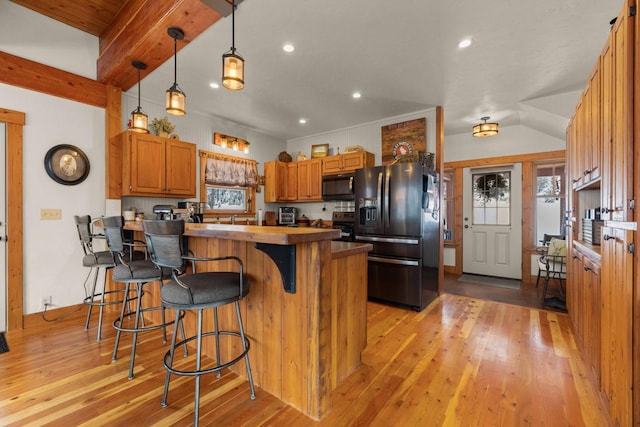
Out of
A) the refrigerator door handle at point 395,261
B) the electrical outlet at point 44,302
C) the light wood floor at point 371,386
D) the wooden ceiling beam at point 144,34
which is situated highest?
the wooden ceiling beam at point 144,34

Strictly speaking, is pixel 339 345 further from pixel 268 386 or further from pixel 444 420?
pixel 444 420

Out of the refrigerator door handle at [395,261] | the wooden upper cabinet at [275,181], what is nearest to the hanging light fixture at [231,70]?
the refrigerator door handle at [395,261]

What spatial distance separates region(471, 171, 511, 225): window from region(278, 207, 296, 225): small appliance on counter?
3.61 meters

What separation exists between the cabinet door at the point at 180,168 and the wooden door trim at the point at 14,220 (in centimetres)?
142

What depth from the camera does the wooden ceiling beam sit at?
88.0 inches

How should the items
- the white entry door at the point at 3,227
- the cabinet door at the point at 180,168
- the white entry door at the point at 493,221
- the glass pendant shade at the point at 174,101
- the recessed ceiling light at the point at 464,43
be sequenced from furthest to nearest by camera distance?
the white entry door at the point at 493,221 → the cabinet door at the point at 180,168 → the white entry door at the point at 3,227 → the recessed ceiling light at the point at 464,43 → the glass pendant shade at the point at 174,101

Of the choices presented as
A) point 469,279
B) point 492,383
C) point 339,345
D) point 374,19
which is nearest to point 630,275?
point 492,383

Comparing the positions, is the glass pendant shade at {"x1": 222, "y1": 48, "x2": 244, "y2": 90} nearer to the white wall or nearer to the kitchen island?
the kitchen island

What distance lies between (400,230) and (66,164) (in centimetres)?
393

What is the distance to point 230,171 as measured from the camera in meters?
5.14

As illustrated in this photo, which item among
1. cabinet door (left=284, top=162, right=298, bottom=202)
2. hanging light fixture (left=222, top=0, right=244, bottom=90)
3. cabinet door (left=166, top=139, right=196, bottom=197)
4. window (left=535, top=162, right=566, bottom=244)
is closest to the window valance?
cabinet door (left=166, top=139, right=196, bottom=197)

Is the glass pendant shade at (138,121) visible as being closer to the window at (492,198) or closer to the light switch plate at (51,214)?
the light switch plate at (51,214)

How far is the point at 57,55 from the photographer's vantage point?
311 cm

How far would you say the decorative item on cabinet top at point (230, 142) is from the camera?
498 centimetres
